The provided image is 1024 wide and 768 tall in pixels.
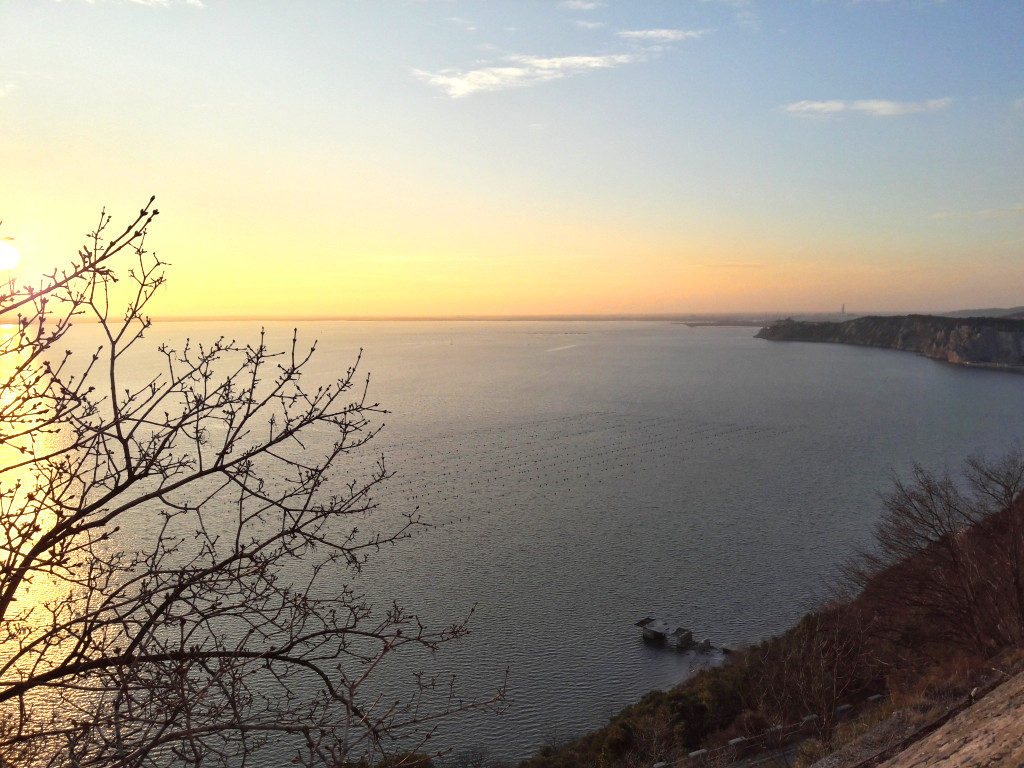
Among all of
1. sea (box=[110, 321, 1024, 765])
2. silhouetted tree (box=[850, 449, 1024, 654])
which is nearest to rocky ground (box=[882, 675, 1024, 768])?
sea (box=[110, 321, 1024, 765])

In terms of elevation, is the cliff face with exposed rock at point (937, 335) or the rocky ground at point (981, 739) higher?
the cliff face with exposed rock at point (937, 335)

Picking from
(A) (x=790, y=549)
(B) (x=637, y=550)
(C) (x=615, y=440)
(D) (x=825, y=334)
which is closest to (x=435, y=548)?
(B) (x=637, y=550)

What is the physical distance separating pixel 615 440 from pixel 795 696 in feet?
93.2

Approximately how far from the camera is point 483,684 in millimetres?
16953

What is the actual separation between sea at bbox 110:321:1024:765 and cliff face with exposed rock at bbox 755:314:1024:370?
4254cm

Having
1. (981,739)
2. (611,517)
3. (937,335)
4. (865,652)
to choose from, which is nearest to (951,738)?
(981,739)

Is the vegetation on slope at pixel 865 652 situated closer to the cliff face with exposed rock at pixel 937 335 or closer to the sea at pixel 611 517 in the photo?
the sea at pixel 611 517

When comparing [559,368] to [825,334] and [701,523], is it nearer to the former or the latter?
[701,523]

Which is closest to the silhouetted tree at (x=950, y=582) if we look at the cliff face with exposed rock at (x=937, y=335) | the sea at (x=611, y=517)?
the sea at (x=611, y=517)

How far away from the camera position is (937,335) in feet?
371

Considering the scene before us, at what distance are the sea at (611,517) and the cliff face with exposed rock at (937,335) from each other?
4254 centimetres

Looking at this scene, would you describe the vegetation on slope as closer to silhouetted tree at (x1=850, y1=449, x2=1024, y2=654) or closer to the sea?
silhouetted tree at (x1=850, y1=449, x2=1024, y2=654)

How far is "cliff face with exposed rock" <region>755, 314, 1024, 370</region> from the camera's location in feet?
327

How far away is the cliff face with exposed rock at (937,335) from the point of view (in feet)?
327
